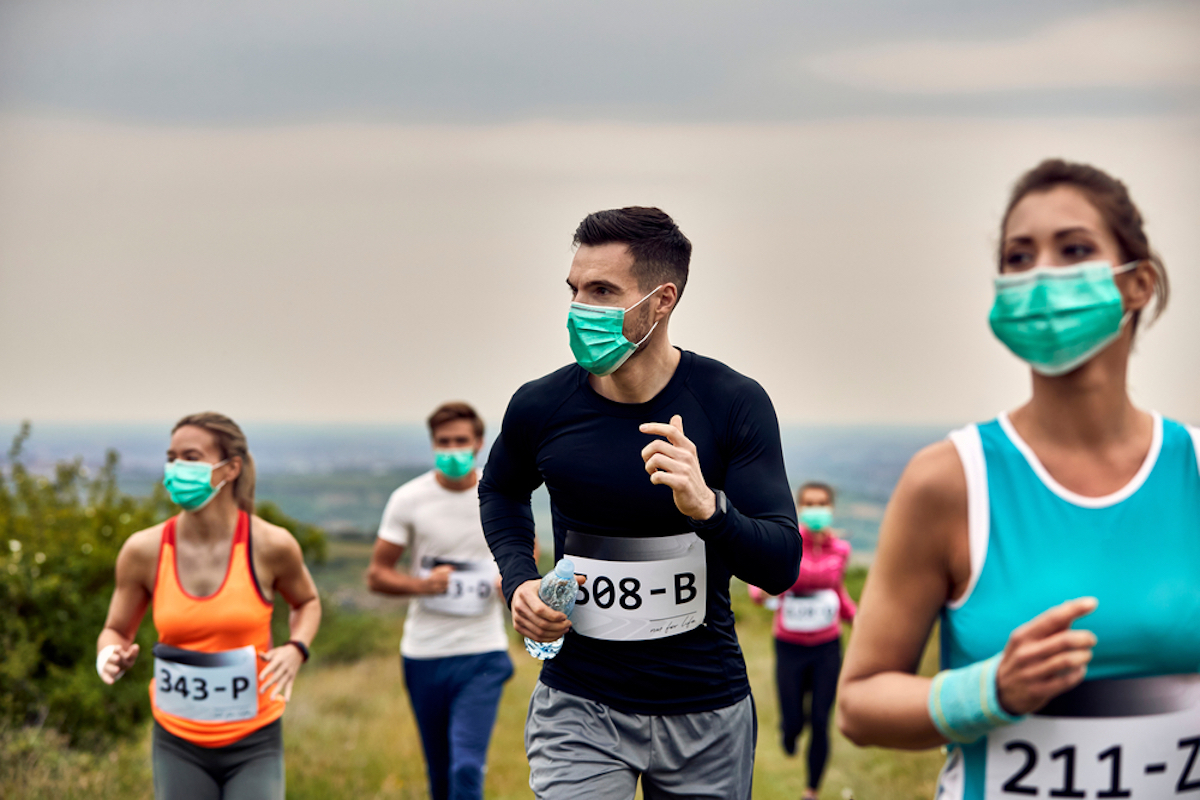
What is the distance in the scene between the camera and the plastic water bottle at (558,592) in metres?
3.31

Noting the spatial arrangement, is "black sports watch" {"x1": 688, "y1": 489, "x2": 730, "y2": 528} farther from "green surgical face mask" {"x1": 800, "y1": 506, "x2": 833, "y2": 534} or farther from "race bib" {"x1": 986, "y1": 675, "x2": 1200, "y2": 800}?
"green surgical face mask" {"x1": 800, "y1": 506, "x2": 833, "y2": 534}

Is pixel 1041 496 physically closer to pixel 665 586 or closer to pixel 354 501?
pixel 665 586

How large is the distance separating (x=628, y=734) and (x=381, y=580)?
326cm

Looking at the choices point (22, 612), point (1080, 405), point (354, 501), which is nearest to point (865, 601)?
point (1080, 405)

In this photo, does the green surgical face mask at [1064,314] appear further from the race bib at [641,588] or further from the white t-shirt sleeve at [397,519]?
the white t-shirt sleeve at [397,519]

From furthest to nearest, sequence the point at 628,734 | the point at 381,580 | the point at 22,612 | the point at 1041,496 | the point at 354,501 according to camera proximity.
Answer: the point at 354,501
the point at 22,612
the point at 381,580
the point at 628,734
the point at 1041,496

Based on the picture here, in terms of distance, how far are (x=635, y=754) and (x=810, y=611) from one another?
4.96m

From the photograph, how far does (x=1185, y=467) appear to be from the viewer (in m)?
2.13

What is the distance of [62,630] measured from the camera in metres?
8.41

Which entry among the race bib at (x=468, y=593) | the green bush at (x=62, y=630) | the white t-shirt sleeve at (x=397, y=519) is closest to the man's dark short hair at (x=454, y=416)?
the white t-shirt sleeve at (x=397, y=519)

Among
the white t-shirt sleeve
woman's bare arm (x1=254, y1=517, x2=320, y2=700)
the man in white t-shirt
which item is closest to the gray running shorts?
woman's bare arm (x1=254, y1=517, x2=320, y2=700)

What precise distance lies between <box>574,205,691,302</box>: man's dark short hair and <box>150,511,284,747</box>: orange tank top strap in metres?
2.13

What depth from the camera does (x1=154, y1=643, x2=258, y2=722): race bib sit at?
446 cm

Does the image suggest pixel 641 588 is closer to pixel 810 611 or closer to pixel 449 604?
pixel 449 604
